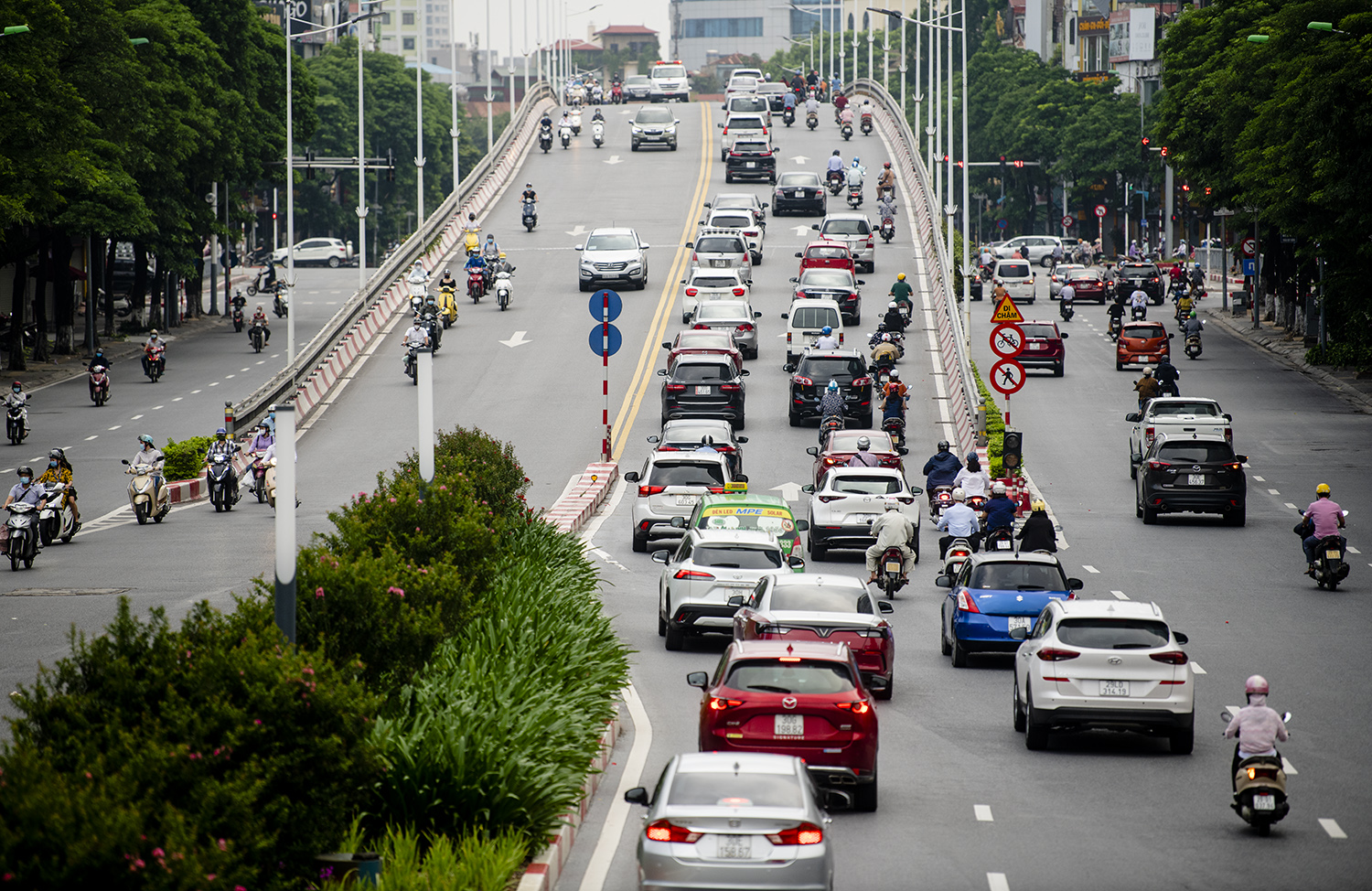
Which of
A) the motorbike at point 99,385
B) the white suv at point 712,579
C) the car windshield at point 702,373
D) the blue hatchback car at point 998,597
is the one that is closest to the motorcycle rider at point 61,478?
the white suv at point 712,579

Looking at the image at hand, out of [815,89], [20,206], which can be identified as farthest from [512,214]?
[815,89]

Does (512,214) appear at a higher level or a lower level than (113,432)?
higher

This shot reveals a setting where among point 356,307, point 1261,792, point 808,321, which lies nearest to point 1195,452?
point 808,321

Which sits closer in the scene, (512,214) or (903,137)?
(512,214)

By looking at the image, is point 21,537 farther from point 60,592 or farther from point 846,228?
point 846,228

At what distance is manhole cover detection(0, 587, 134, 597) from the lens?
2367 centimetres

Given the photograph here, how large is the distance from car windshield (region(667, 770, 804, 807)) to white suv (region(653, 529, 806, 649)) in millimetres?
9196

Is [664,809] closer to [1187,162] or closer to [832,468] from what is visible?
[832,468]

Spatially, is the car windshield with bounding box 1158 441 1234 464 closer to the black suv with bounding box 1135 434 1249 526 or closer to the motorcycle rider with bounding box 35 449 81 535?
the black suv with bounding box 1135 434 1249 526

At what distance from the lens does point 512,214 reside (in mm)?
74500

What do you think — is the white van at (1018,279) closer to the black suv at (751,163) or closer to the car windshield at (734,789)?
the black suv at (751,163)

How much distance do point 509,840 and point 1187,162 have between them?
180 feet

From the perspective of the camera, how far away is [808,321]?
1923 inches

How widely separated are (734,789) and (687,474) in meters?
18.8
